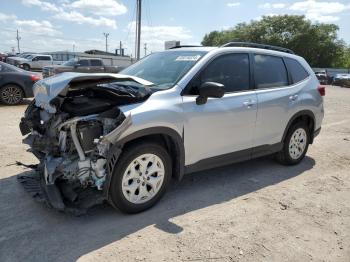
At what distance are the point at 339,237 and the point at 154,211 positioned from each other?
1972mm

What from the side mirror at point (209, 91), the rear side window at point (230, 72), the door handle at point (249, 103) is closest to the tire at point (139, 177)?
the side mirror at point (209, 91)

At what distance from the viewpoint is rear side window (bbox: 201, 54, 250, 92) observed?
4.53 m

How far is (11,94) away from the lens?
11.4 meters

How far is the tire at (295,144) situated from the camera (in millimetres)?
5762

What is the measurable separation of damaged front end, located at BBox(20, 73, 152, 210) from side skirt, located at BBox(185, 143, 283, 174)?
3.71ft

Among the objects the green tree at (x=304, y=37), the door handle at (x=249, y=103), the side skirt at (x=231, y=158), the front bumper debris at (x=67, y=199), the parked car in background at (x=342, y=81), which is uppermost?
the green tree at (x=304, y=37)

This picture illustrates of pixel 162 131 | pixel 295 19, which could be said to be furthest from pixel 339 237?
pixel 295 19

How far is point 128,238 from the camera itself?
3.51 meters

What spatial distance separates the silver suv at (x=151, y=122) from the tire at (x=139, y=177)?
11 millimetres

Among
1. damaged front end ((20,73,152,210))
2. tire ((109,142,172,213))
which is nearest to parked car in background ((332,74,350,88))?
tire ((109,142,172,213))

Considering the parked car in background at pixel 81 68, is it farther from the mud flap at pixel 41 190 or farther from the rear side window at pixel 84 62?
the mud flap at pixel 41 190

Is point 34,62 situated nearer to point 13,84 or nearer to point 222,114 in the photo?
point 13,84

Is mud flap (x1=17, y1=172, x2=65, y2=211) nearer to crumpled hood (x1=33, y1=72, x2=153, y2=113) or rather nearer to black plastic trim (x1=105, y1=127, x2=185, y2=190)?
black plastic trim (x1=105, y1=127, x2=185, y2=190)

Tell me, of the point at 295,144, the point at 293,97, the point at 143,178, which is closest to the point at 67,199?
the point at 143,178
